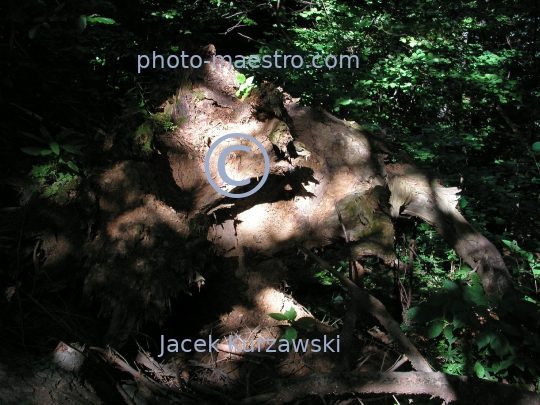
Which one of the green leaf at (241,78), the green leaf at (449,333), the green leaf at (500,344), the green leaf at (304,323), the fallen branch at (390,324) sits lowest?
the green leaf at (304,323)

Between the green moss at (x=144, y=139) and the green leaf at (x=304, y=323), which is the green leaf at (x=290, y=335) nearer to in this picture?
the green leaf at (x=304, y=323)

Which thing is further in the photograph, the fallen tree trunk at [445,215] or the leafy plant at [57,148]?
the fallen tree trunk at [445,215]

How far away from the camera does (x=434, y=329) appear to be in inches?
104

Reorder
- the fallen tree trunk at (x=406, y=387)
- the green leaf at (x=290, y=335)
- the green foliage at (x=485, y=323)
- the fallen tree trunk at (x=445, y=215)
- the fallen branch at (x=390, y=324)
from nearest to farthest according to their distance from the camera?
the fallen tree trunk at (x=406, y=387)
the fallen branch at (x=390, y=324)
the green foliage at (x=485, y=323)
the green leaf at (x=290, y=335)
the fallen tree trunk at (x=445, y=215)

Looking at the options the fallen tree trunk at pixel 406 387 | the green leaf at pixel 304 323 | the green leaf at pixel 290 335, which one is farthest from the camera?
the green leaf at pixel 304 323

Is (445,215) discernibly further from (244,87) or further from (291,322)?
(244,87)

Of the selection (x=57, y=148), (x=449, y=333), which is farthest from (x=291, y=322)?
(x=57, y=148)

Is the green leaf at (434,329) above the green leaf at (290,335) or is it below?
above

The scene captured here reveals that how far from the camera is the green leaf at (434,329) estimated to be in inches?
103

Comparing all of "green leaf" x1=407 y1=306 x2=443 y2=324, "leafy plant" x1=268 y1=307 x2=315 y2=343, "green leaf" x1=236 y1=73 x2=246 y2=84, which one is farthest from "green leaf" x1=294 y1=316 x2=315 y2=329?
"green leaf" x1=236 y1=73 x2=246 y2=84

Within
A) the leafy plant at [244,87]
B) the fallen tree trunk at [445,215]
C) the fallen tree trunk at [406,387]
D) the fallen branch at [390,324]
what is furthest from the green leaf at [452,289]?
the leafy plant at [244,87]

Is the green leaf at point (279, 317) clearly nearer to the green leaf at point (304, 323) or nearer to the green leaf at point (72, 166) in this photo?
the green leaf at point (304, 323)

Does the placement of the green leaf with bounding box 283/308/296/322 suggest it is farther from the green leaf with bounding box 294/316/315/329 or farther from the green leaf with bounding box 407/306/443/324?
the green leaf with bounding box 407/306/443/324

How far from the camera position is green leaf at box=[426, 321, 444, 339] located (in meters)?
2.61
